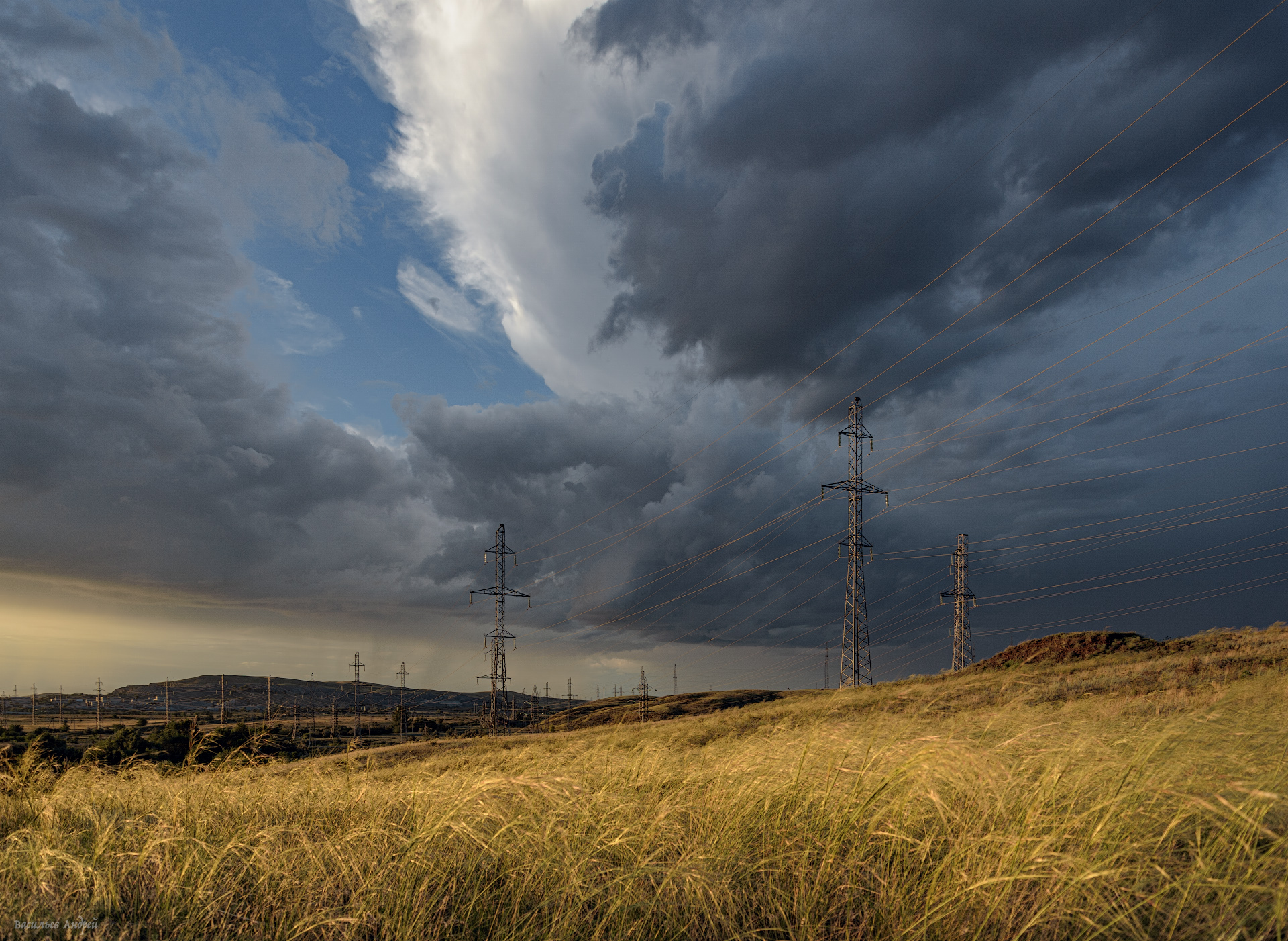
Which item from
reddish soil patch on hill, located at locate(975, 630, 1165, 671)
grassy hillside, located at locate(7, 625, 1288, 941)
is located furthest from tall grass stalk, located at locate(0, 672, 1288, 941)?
reddish soil patch on hill, located at locate(975, 630, 1165, 671)

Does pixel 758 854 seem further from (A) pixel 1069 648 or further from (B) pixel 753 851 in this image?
(A) pixel 1069 648

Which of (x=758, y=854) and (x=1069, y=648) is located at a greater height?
(x=758, y=854)

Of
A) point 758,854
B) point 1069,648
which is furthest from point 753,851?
point 1069,648

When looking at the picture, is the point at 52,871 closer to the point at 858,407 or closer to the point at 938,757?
the point at 938,757

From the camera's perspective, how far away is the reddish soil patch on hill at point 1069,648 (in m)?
33.2

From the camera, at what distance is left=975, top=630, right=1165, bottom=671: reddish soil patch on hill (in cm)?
3319

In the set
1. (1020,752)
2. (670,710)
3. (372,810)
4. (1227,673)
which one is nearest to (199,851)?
(372,810)

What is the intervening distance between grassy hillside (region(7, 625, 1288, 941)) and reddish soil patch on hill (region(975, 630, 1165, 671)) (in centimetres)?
3191

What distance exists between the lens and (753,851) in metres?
4.30

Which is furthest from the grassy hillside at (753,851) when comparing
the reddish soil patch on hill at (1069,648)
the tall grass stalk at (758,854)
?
the reddish soil patch on hill at (1069,648)

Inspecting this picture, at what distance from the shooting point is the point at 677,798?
5434 millimetres

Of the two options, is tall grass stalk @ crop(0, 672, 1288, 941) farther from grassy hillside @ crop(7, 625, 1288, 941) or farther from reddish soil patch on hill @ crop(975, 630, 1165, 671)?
reddish soil patch on hill @ crop(975, 630, 1165, 671)

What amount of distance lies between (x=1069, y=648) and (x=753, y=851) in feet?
128

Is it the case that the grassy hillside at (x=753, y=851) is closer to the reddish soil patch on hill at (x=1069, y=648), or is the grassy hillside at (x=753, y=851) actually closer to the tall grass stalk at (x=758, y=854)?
the tall grass stalk at (x=758, y=854)
